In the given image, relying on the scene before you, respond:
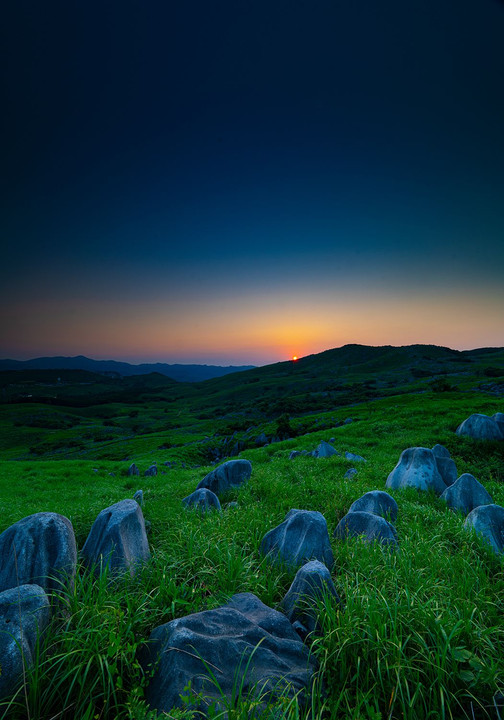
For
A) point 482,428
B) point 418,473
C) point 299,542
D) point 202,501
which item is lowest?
point 482,428

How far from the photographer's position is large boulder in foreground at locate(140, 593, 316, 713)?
136 inches

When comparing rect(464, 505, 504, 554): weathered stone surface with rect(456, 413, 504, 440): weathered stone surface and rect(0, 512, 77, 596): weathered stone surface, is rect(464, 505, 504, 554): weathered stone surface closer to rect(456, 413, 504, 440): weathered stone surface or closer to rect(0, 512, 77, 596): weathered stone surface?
rect(0, 512, 77, 596): weathered stone surface

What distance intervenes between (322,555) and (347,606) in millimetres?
2055

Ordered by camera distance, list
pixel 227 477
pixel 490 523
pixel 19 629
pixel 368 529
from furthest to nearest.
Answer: pixel 227 477
pixel 490 523
pixel 368 529
pixel 19 629

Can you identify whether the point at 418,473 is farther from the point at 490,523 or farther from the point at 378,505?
the point at 490,523

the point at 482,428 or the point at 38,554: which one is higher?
the point at 38,554

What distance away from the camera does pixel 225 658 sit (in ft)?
12.5

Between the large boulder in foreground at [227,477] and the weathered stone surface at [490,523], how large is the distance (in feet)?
26.4

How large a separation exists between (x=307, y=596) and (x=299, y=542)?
1741 millimetres

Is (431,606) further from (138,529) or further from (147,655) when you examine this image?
(138,529)

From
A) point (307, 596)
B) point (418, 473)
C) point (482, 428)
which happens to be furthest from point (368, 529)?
point (482, 428)

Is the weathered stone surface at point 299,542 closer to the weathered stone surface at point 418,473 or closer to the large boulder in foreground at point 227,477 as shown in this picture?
the large boulder in foreground at point 227,477

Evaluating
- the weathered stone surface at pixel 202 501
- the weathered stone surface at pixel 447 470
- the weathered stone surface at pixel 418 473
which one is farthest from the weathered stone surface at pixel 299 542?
the weathered stone surface at pixel 447 470

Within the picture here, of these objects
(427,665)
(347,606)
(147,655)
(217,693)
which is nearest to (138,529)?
(147,655)
